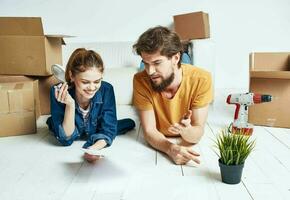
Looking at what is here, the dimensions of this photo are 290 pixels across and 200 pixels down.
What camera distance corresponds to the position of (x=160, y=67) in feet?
5.43

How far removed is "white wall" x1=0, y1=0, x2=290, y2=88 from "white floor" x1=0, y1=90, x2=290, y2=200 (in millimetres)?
1669

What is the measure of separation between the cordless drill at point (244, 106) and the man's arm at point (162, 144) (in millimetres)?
578

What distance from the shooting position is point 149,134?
1.77 meters

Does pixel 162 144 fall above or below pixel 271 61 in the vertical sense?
below

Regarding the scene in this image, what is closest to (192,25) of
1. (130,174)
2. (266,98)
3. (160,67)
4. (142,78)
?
(266,98)

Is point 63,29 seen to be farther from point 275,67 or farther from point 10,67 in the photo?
point 275,67

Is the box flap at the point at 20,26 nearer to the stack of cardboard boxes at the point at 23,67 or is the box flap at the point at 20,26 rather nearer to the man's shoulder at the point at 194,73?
the stack of cardboard boxes at the point at 23,67

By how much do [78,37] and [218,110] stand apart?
164 cm

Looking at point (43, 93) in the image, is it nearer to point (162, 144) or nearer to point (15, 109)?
point (15, 109)

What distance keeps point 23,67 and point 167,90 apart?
1.18 metres

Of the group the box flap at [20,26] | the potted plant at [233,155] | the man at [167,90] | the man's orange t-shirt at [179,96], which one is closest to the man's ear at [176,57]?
the man at [167,90]

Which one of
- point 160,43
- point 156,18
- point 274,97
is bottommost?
point 274,97

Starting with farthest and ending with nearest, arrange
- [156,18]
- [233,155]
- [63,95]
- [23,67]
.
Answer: [156,18] < [23,67] < [63,95] < [233,155]

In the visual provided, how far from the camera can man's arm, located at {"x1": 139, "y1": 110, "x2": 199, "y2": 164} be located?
153 cm
